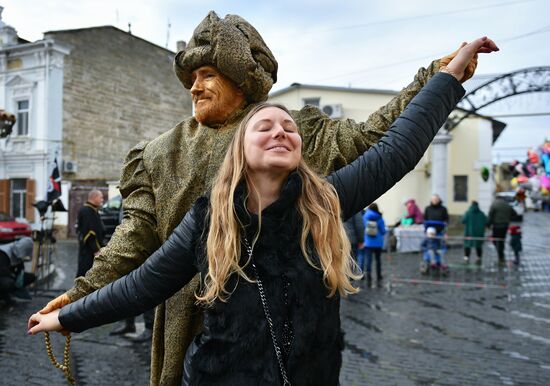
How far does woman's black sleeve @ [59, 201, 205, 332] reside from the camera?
173 centimetres

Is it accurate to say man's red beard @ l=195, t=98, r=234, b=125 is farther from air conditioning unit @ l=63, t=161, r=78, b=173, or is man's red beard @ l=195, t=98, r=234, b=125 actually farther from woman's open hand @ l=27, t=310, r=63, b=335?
air conditioning unit @ l=63, t=161, r=78, b=173

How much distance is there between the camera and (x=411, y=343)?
247 inches

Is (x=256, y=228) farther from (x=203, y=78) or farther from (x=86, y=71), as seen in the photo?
(x=86, y=71)

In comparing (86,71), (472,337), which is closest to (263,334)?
(472,337)

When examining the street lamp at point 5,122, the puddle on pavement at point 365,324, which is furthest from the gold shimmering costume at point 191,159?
the street lamp at point 5,122

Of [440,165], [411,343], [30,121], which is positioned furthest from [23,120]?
[411,343]

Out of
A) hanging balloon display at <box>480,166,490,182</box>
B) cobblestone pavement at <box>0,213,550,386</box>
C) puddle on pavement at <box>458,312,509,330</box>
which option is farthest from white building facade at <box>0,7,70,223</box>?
puddle on pavement at <box>458,312,509,330</box>

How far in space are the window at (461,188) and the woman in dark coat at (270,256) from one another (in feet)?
78.7

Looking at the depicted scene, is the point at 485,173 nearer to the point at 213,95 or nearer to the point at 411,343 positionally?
the point at 411,343

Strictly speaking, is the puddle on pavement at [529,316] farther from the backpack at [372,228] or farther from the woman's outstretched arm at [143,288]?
the woman's outstretched arm at [143,288]

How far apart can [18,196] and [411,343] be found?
23166 millimetres

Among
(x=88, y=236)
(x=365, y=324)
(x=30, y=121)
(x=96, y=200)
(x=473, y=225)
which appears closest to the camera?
(x=365, y=324)

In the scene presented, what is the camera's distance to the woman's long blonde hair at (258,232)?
1618 millimetres

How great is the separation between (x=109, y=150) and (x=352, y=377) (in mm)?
24572
